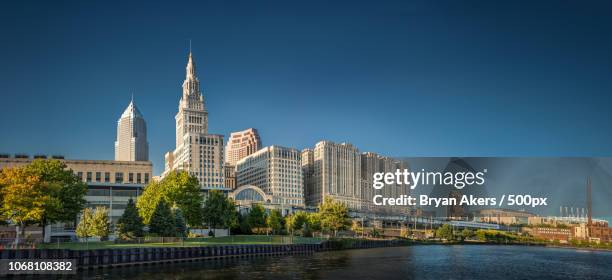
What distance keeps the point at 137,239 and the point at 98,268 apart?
1152 inches

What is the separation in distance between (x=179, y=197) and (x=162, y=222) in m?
27.3

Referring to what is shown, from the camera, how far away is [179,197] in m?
139

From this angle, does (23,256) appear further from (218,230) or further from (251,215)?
(251,215)

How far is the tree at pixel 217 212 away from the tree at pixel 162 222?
31591mm

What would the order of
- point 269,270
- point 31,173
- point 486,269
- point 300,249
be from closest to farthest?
point 269,270 < point 31,173 < point 486,269 < point 300,249

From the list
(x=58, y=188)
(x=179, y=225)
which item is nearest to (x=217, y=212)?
(x=179, y=225)

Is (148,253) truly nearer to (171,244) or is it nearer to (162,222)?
(171,244)

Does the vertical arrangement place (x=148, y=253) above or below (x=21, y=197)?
below

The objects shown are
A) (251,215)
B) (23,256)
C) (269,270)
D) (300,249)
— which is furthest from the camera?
(251,215)

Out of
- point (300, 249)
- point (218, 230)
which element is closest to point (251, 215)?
point (218, 230)

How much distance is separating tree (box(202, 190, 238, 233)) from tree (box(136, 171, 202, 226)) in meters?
3.02

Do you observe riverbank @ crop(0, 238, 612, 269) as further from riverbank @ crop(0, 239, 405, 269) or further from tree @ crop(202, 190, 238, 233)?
tree @ crop(202, 190, 238, 233)

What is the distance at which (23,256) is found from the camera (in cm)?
7050

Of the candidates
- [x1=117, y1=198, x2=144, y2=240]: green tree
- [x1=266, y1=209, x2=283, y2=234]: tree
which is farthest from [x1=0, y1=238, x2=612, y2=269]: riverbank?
[x1=266, y1=209, x2=283, y2=234]: tree
